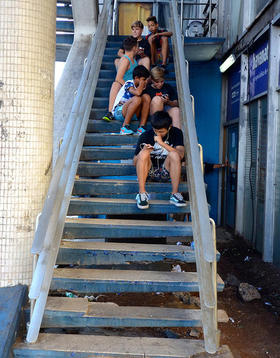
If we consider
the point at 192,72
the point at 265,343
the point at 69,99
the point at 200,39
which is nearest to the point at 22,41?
the point at 69,99

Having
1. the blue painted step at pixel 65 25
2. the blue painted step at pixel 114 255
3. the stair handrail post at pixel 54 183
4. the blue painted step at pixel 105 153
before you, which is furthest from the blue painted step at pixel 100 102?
the blue painted step at pixel 65 25

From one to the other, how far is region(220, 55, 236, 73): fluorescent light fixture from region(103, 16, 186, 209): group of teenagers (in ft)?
6.35

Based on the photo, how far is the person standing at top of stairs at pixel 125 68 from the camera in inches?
192

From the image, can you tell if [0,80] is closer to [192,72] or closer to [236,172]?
[236,172]

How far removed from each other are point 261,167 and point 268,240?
49.7 inches

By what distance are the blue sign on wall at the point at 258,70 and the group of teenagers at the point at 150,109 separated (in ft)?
5.27

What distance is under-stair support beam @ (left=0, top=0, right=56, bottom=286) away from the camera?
2.85 m

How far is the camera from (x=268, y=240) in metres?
5.25

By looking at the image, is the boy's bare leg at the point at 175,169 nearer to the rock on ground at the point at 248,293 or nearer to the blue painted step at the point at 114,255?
the blue painted step at the point at 114,255

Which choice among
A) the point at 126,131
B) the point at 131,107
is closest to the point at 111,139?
the point at 126,131

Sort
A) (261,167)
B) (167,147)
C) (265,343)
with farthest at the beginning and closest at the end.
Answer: (261,167), (167,147), (265,343)

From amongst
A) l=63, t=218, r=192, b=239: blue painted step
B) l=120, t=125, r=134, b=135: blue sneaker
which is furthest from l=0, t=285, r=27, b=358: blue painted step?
l=120, t=125, r=134, b=135: blue sneaker

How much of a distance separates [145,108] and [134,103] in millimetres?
194

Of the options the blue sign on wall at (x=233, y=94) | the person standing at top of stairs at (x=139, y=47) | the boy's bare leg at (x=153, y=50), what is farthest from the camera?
the blue sign on wall at (x=233, y=94)
